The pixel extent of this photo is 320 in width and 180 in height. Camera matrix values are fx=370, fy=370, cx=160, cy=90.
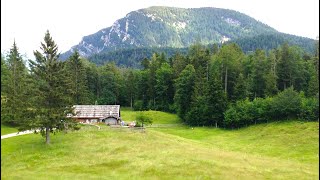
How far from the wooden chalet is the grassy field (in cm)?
1973

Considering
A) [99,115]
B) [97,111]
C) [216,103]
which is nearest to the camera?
[99,115]

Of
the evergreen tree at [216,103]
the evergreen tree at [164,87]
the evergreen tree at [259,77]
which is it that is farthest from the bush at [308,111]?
the evergreen tree at [164,87]

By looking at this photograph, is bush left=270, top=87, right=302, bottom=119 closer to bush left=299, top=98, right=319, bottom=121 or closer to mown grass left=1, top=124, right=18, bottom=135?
bush left=299, top=98, right=319, bottom=121

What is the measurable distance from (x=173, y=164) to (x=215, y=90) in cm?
5214

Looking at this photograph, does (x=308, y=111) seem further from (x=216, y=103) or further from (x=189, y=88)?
(x=189, y=88)

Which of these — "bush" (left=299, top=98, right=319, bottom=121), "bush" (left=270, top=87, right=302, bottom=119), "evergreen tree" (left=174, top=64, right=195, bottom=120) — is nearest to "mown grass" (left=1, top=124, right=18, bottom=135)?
"evergreen tree" (left=174, top=64, right=195, bottom=120)

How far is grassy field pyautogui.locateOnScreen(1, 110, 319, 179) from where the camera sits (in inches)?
1655

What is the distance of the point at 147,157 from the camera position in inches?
1919

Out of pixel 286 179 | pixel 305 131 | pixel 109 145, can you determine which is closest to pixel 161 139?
pixel 109 145

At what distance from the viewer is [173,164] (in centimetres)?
4534

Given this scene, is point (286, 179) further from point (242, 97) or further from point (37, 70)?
point (242, 97)

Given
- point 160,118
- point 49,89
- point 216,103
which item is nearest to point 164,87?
point 160,118

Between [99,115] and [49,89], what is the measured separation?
34.7 meters

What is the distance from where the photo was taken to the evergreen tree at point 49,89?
5669 centimetres
